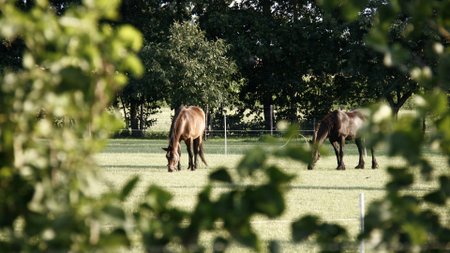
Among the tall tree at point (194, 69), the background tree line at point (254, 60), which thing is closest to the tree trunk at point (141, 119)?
the background tree line at point (254, 60)

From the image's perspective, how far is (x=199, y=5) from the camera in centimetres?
5144

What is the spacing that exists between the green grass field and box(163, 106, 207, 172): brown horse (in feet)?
1.25

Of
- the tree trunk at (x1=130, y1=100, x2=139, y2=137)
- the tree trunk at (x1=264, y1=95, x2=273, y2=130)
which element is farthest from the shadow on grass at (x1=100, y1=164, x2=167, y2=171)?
the tree trunk at (x1=130, y1=100, x2=139, y2=137)

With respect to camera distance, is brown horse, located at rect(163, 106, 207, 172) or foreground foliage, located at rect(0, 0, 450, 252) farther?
brown horse, located at rect(163, 106, 207, 172)

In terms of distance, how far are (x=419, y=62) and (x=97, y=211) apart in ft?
3.97

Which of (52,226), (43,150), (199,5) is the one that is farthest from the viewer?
(199,5)

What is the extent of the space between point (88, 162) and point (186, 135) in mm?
20160

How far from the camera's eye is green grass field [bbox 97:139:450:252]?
35.7 ft

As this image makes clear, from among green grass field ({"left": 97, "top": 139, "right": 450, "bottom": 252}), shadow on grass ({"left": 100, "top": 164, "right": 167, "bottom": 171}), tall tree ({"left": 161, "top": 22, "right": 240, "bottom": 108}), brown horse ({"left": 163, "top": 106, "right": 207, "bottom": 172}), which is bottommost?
green grass field ({"left": 97, "top": 139, "right": 450, "bottom": 252})

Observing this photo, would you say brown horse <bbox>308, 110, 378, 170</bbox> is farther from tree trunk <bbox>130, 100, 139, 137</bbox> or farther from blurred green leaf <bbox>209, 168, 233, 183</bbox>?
tree trunk <bbox>130, 100, 139, 137</bbox>

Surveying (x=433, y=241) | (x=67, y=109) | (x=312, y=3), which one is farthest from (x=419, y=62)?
(x=312, y=3)

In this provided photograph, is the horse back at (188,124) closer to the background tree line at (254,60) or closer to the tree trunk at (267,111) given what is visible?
the background tree line at (254,60)

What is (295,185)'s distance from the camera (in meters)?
17.4

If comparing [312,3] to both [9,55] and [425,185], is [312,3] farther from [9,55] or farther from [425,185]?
[425,185]
